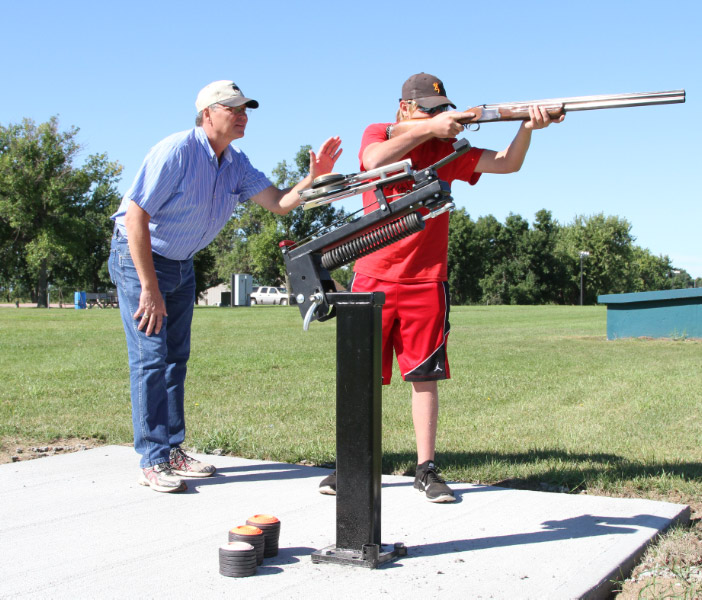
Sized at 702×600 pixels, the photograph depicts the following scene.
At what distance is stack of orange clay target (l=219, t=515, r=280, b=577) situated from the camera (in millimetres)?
2684

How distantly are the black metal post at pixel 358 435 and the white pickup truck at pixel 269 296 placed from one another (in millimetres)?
66227

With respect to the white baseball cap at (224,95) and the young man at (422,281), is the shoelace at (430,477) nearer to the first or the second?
the young man at (422,281)

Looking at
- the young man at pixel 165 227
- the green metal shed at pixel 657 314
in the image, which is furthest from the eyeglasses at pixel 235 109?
the green metal shed at pixel 657 314

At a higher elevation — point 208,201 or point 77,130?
point 77,130

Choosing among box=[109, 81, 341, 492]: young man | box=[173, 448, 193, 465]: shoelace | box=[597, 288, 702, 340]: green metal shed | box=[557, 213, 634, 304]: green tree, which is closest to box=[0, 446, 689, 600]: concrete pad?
box=[173, 448, 193, 465]: shoelace

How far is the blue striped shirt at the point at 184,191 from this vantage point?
3826mm

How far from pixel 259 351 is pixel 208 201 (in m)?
10.3

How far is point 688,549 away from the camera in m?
3.05

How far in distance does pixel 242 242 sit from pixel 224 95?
83.5 m

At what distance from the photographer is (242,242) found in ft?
283

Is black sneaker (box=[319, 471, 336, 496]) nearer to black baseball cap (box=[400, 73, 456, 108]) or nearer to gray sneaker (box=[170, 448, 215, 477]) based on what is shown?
gray sneaker (box=[170, 448, 215, 477])

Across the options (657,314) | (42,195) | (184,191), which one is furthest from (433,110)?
A: (42,195)

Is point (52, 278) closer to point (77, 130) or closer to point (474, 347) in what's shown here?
point (77, 130)

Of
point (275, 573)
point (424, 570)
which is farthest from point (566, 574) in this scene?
point (275, 573)
